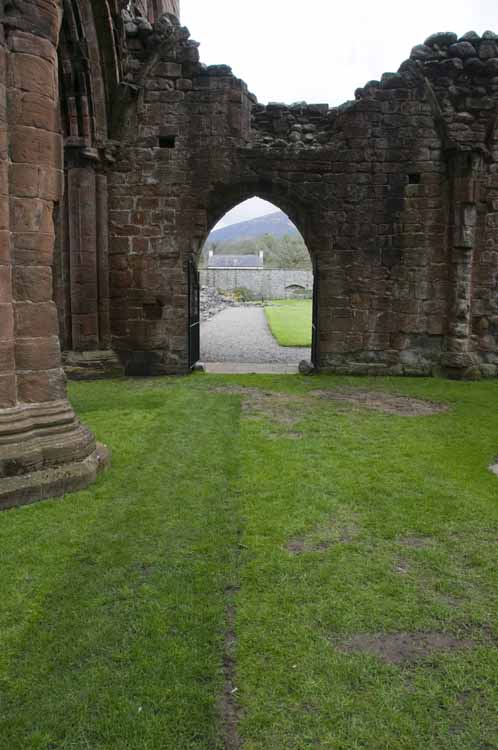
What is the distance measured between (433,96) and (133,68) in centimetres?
493

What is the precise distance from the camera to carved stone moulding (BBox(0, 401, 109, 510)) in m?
4.61

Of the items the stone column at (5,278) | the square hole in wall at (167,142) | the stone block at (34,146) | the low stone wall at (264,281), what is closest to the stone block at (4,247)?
the stone column at (5,278)

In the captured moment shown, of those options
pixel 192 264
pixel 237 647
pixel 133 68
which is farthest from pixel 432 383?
pixel 237 647

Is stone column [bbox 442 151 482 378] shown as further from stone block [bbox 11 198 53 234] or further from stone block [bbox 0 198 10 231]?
stone block [bbox 0 198 10 231]

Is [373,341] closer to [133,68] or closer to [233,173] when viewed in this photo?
[233,173]

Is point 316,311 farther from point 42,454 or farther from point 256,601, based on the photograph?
point 256,601

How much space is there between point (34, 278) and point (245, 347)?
1084 cm

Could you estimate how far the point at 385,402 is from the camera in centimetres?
859

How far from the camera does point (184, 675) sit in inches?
103

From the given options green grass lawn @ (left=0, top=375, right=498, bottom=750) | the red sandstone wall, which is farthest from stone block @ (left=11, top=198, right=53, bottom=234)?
green grass lawn @ (left=0, top=375, right=498, bottom=750)

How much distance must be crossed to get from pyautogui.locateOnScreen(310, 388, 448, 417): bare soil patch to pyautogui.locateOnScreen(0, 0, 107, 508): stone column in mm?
4387

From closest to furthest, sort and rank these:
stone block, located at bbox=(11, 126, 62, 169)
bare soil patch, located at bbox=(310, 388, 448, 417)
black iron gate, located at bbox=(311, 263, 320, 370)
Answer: stone block, located at bbox=(11, 126, 62, 169) < bare soil patch, located at bbox=(310, 388, 448, 417) < black iron gate, located at bbox=(311, 263, 320, 370)

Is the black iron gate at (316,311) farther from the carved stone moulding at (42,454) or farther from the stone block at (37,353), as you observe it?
the stone block at (37,353)

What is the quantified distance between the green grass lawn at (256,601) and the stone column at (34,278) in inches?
13.3
